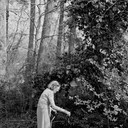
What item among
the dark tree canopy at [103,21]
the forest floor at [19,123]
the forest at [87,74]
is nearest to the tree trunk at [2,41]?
the forest at [87,74]

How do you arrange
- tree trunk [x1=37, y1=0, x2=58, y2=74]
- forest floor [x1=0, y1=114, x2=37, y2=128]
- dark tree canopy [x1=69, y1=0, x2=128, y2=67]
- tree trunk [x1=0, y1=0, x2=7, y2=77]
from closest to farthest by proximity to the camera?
dark tree canopy [x1=69, y1=0, x2=128, y2=67] < forest floor [x1=0, y1=114, x2=37, y2=128] < tree trunk [x1=0, y1=0, x2=7, y2=77] < tree trunk [x1=37, y1=0, x2=58, y2=74]

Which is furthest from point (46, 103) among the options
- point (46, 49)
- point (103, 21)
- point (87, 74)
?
point (46, 49)

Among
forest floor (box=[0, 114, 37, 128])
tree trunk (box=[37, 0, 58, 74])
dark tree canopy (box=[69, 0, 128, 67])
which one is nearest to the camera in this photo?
dark tree canopy (box=[69, 0, 128, 67])

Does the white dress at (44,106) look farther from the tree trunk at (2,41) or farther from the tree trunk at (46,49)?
the tree trunk at (2,41)

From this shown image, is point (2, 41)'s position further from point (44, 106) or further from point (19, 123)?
point (44, 106)

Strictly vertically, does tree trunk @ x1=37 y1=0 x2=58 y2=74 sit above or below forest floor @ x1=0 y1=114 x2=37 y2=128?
above

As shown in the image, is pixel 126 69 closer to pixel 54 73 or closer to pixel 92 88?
pixel 92 88

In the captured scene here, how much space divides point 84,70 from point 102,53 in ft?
2.47

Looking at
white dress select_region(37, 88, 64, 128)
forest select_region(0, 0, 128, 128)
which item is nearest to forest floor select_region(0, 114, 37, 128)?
forest select_region(0, 0, 128, 128)

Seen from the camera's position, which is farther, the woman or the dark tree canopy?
the dark tree canopy

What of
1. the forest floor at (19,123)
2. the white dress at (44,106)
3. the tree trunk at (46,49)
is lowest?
the forest floor at (19,123)

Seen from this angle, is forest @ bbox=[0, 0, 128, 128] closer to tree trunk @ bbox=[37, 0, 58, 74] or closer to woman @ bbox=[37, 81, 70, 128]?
tree trunk @ bbox=[37, 0, 58, 74]

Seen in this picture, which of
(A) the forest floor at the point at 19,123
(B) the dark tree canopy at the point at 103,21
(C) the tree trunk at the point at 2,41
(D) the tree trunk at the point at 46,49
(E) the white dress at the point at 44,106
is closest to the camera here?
(E) the white dress at the point at 44,106

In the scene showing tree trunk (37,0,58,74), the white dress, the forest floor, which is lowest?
the forest floor
